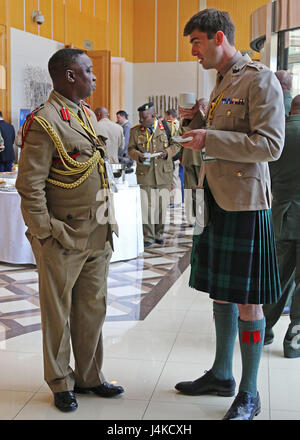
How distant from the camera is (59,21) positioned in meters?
13.0

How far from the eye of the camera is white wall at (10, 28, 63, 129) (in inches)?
449

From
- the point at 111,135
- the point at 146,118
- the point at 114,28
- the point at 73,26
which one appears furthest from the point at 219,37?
the point at 114,28

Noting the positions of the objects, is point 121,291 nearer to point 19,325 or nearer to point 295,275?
point 19,325

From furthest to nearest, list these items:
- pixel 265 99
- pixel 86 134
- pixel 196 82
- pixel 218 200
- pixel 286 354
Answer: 1. pixel 196 82
2. pixel 286 354
3. pixel 86 134
4. pixel 218 200
5. pixel 265 99

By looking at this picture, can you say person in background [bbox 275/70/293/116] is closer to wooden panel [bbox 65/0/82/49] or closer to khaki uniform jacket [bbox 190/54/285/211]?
khaki uniform jacket [bbox 190/54/285/211]

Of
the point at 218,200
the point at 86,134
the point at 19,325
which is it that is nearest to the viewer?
the point at 218,200

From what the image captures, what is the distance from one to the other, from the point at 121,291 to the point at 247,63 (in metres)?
2.88

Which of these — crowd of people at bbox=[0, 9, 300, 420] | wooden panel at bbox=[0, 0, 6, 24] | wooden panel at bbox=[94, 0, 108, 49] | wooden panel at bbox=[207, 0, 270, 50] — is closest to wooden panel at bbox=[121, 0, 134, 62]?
wooden panel at bbox=[94, 0, 108, 49]

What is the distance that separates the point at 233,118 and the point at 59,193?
2.71 ft

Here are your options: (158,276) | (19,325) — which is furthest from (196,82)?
(19,325)

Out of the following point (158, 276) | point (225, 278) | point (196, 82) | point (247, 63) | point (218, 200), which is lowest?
point (158, 276)

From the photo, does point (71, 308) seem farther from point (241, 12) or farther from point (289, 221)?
point (241, 12)

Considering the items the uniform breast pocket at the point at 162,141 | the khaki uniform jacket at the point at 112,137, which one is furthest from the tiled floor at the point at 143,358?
the khaki uniform jacket at the point at 112,137

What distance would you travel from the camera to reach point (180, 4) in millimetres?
16484
